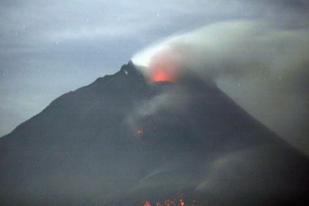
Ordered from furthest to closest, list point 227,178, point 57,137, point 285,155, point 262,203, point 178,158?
point 57,137 < point 178,158 < point 285,155 < point 227,178 < point 262,203

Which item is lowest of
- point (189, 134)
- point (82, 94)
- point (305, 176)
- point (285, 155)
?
point (305, 176)

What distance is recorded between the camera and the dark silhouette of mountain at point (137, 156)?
418 feet

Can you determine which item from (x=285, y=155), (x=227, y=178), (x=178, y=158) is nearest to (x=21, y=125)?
(x=178, y=158)

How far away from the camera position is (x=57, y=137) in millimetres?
168000

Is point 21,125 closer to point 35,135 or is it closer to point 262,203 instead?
point 35,135

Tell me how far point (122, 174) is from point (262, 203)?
56.7m

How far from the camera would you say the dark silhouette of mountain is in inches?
5012

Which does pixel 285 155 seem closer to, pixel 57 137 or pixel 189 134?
pixel 189 134

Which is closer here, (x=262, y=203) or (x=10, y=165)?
(x=262, y=203)

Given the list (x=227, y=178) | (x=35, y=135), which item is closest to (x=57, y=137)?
(x=35, y=135)

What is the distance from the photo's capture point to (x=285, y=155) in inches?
5733

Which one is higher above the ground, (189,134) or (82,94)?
(82,94)

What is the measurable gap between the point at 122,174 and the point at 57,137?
2997 cm

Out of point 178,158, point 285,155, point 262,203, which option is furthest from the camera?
point 178,158
